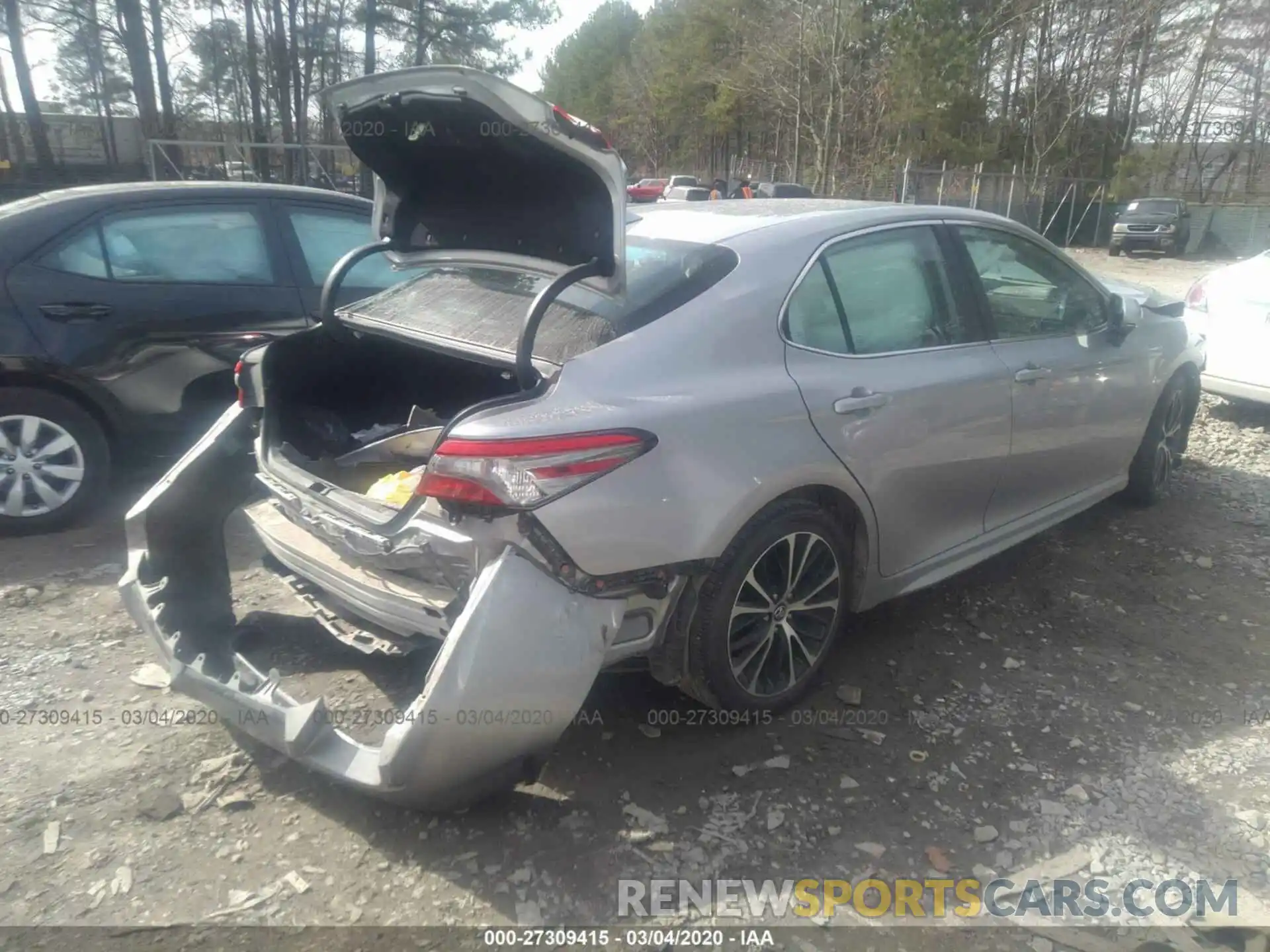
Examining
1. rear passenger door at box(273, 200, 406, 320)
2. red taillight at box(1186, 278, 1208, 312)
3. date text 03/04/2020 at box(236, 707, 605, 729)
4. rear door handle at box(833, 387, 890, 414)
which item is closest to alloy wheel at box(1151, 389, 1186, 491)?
red taillight at box(1186, 278, 1208, 312)

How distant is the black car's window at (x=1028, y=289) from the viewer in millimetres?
3863

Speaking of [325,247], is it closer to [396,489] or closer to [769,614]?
[396,489]

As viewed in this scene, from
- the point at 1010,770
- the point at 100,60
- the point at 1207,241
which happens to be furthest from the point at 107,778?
the point at 1207,241

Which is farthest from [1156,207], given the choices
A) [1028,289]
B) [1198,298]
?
[1028,289]

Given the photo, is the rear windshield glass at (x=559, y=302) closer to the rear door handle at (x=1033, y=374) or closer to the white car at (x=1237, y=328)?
the rear door handle at (x=1033, y=374)

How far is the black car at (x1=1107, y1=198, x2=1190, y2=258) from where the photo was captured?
82.5ft

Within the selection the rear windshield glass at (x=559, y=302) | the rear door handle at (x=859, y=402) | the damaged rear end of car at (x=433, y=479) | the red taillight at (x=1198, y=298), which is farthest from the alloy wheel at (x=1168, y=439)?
the damaged rear end of car at (x=433, y=479)

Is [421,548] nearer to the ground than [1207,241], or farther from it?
farther from it

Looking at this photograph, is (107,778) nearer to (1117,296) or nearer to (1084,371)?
(1084,371)

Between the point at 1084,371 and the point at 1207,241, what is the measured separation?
27.4 m

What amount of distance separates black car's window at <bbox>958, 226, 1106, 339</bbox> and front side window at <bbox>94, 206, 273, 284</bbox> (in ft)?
11.8

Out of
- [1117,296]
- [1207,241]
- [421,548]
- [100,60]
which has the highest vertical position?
[100,60]

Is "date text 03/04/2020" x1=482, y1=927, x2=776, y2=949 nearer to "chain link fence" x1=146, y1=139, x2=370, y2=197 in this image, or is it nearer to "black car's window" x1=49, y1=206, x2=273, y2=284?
"black car's window" x1=49, y1=206, x2=273, y2=284

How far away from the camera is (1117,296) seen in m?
4.34
